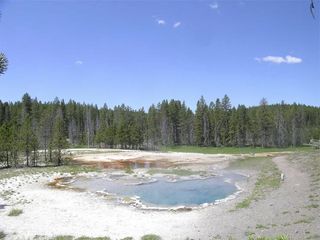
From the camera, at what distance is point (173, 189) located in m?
40.4

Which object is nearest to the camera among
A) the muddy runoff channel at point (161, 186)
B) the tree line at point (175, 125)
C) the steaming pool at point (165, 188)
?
the muddy runoff channel at point (161, 186)

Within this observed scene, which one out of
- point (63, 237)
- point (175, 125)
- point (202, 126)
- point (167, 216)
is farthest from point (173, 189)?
point (175, 125)

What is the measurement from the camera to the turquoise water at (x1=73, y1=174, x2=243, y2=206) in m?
34.3

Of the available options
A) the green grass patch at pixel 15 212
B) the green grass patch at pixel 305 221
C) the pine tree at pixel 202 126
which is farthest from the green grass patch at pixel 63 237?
the pine tree at pixel 202 126

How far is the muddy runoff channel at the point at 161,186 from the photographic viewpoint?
3338 cm

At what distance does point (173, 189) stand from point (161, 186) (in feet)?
8.03

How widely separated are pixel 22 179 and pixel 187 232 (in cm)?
3024

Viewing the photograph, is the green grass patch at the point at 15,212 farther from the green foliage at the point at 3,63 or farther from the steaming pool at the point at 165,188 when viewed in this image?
the green foliage at the point at 3,63

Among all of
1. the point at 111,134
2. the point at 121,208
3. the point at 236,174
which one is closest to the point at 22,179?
the point at 121,208

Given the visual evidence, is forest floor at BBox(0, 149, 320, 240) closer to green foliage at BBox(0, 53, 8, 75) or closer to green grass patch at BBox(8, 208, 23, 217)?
green grass patch at BBox(8, 208, 23, 217)

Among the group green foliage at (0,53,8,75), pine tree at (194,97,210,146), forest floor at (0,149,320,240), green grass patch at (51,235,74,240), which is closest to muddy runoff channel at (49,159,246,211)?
forest floor at (0,149,320,240)

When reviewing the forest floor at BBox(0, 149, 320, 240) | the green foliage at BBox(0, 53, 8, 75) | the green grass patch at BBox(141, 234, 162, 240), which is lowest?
the green grass patch at BBox(141, 234, 162, 240)

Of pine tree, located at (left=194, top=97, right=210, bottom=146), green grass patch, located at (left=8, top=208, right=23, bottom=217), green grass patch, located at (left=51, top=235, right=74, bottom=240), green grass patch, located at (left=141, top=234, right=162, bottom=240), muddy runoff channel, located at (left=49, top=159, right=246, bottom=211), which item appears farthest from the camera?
pine tree, located at (left=194, top=97, right=210, bottom=146)

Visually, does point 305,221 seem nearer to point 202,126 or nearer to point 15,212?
point 15,212
